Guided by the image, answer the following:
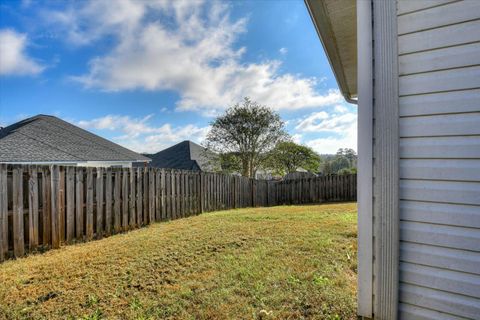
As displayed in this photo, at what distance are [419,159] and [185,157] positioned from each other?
2260 centimetres

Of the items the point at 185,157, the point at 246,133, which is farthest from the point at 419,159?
the point at 185,157

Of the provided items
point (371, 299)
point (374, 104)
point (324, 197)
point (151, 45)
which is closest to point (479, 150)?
point (374, 104)

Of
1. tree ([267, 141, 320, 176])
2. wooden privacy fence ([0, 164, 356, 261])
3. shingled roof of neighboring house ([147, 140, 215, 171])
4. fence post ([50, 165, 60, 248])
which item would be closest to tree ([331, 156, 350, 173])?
tree ([267, 141, 320, 176])

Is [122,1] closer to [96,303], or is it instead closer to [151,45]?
[151,45]

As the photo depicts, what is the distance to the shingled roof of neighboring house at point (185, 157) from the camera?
21612mm

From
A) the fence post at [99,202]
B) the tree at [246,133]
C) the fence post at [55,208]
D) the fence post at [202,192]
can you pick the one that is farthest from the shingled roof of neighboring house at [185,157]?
the fence post at [55,208]

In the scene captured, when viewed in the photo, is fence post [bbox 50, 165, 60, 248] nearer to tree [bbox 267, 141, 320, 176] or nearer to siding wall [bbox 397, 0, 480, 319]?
siding wall [bbox 397, 0, 480, 319]

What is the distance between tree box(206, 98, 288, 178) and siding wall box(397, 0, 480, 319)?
Answer: 18.0 metres

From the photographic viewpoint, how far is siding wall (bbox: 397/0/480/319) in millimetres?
1382

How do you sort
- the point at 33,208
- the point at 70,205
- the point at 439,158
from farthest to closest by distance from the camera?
the point at 70,205 < the point at 33,208 < the point at 439,158

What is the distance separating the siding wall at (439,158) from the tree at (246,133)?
1799 centimetres

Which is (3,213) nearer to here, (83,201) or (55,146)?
(83,201)

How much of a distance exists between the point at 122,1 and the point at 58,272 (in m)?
5.73

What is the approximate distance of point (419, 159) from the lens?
59.2 inches
